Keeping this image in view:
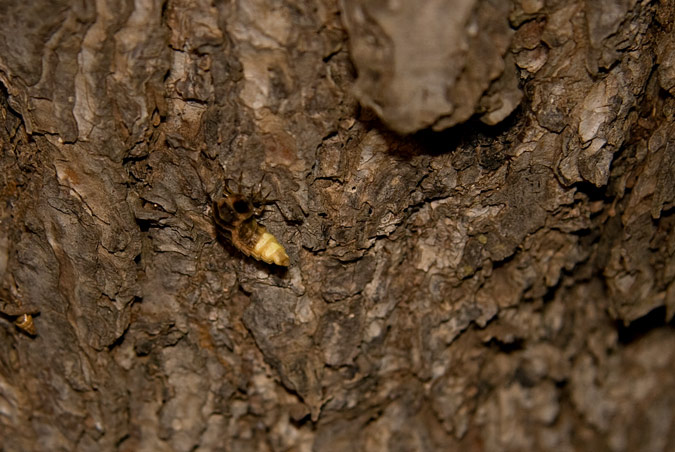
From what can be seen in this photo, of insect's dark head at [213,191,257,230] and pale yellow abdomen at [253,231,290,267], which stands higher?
insect's dark head at [213,191,257,230]

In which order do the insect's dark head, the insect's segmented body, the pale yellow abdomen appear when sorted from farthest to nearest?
the insect's segmented body, the pale yellow abdomen, the insect's dark head

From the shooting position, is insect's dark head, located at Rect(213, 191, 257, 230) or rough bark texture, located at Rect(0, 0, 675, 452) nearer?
rough bark texture, located at Rect(0, 0, 675, 452)

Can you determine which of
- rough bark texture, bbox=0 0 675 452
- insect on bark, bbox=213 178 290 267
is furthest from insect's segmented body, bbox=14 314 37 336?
insect on bark, bbox=213 178 290 267

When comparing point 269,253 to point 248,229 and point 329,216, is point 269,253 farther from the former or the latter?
point 329,216

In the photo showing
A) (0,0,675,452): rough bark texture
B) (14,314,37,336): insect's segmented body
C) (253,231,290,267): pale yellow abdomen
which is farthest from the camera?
(14,314,37,336): insect's segmented body

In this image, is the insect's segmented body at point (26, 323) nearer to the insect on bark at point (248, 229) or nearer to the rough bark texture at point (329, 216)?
the rough bark texture at point (329, 216)

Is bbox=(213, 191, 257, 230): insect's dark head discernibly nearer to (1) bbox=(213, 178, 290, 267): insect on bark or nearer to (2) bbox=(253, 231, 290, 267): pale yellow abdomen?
(1) bbox=(213, 178, 290, 267): insect on bark

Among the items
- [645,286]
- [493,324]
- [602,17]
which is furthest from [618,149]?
[493,324]
